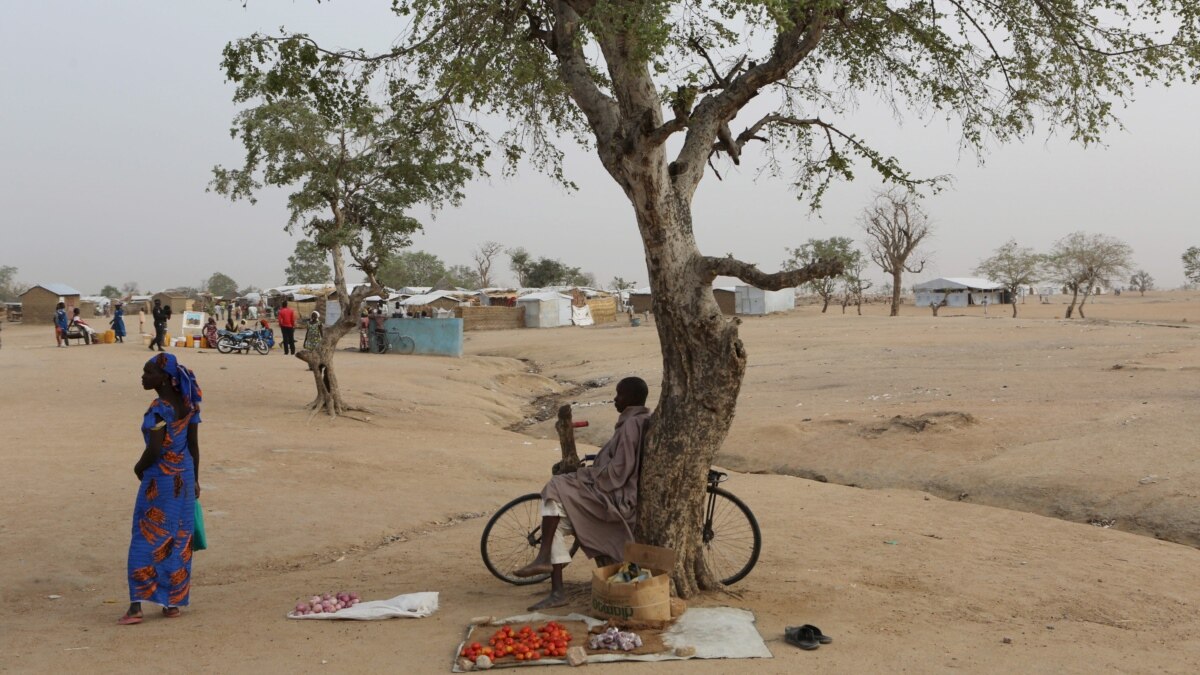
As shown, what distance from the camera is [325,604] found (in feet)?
18.3

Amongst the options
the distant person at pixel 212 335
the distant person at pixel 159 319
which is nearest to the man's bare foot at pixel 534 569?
the distant person at pixel 159 319

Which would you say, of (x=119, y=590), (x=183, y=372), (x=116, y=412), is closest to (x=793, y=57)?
(x=183, y=372)

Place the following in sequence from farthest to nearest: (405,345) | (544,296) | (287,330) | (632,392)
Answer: (544,296) → (405,345) → (287,330) → (632,392)

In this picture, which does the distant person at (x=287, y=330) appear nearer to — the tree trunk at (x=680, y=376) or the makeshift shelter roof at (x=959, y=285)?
the tree trunk at (x=680, y=376)

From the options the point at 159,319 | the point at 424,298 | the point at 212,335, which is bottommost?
the point at 212,335

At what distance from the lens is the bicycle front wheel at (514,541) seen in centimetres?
631

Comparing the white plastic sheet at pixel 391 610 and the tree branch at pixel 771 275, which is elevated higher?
the tree branch at pixel 771 275

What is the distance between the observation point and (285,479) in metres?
10.7

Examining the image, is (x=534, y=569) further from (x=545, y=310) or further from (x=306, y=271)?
(x=306, y=271)

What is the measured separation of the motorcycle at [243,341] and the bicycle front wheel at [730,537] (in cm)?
2525

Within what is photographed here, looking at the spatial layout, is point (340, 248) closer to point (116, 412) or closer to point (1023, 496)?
point (116, 412)

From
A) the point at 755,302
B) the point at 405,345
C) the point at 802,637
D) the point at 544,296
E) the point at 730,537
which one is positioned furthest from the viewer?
the point at 755,302

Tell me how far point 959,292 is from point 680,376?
7063 cm

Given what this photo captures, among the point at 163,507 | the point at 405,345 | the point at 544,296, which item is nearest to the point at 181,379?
the point at 163,507
